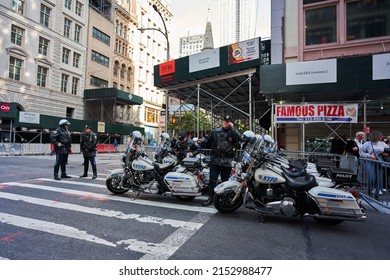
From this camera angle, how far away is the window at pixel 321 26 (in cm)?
1295

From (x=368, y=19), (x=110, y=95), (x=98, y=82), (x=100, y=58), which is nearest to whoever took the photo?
(x=368, y=19)

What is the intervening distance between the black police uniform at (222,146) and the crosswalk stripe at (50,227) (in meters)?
2.65

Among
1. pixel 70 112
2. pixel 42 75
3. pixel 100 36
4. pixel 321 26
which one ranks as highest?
pixel 100 36

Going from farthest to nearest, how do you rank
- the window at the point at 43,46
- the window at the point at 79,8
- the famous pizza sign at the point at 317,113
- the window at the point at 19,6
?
the window at the point at 79,8 < the window at the point at 43,46 < the window at the point at 19,6 < the famous pizza sign at the point at 317,113

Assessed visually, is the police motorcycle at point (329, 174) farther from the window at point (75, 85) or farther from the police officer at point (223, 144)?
the window at point (75, 85)

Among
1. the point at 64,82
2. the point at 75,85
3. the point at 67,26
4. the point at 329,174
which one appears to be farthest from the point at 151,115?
the point at 329,174

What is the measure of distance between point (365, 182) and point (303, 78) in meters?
4.62

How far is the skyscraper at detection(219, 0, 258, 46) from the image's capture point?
76250 mm

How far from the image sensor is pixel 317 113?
9.84 meters

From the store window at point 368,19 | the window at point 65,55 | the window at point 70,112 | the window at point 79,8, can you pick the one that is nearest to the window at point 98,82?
the window at point 65,55

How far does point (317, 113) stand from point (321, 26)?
596 cm

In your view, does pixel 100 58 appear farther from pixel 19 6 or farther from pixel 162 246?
pixel 162 246

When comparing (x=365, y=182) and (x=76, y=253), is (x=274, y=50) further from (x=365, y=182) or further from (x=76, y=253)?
(x=76, y=253)
